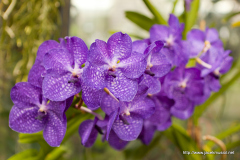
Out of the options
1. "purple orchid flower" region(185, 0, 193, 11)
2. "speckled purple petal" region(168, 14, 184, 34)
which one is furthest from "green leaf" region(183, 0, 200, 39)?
"speckled purple petal" region(168, 14, 184, 34)

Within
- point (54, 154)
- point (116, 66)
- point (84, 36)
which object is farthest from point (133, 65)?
point (84, 36)

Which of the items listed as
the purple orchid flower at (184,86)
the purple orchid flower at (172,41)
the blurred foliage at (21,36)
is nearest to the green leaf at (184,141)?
the purple orchid flower at (184,86)

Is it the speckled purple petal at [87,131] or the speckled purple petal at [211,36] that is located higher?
the speckled purple petal at [211,36]

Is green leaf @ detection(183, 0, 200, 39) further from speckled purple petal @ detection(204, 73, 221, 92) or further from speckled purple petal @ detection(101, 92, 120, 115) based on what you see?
speckled purple petal @ detection(101, 92, 120, 115)

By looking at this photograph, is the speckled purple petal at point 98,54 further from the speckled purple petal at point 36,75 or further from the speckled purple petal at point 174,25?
the speckled purple petal at point 174,25

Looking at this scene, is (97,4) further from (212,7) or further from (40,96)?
(40,96)

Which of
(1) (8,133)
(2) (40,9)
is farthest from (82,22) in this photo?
(1) (8,133)
